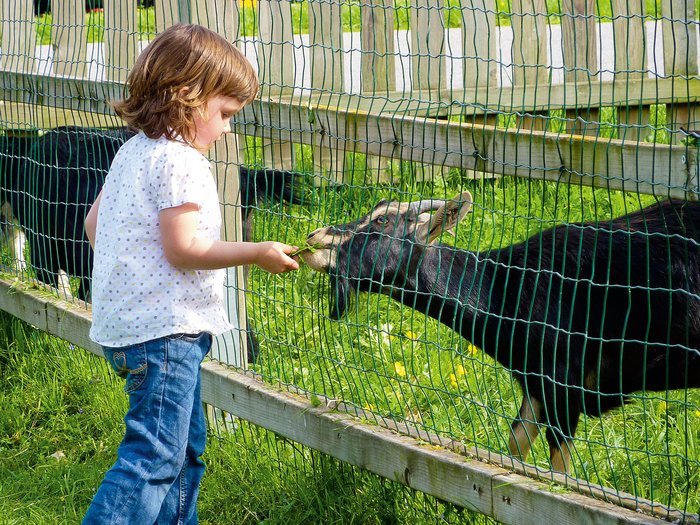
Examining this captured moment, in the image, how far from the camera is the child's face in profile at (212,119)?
298 centimetres

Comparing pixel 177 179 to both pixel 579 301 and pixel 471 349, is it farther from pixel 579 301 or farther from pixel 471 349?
pixel 471 349

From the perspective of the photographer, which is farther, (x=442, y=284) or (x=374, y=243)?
(x=442, y=284)

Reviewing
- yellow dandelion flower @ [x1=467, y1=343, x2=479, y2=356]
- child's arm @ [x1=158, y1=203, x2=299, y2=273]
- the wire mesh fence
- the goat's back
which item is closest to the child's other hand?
child's arm @ [x1=158, y1=203, x2=299, y2=273]

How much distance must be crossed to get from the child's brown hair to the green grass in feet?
5.21

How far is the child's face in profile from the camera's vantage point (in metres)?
2.98

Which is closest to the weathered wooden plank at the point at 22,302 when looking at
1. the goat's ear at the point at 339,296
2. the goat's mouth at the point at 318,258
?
the goat's ear at the point at 339,296

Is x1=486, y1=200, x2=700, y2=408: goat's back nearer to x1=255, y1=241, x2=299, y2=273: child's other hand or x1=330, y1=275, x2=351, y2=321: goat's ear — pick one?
x1=330, y1=275, x2=351, y2=321: goat's ear

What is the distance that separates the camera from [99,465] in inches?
175

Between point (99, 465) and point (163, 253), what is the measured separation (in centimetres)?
188

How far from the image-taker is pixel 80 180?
18.1 ft

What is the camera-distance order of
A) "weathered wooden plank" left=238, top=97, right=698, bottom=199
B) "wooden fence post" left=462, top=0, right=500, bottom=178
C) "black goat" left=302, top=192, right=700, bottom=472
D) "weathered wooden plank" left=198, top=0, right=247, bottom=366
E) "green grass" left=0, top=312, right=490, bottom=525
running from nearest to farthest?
1. "weathered wooden plank" left=238, top=97, right=698, bottom=199
2. "green grass" left=0, top=312, right=490, bottom=525
3. "weathered wooden plank" left=198, top=0, right=247, bottom=366
4. "black goat" left=302, top=192, right=700, bottom=472
5. "wooden fence post" left=462, top=0, right=500, bottom=178

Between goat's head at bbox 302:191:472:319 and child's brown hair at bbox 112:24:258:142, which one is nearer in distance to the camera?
child's brown hair at bbox 112:24:258:142

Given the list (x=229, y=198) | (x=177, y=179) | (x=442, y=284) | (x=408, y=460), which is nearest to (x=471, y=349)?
(x=442, y=284)

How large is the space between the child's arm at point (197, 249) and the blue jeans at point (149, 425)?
0.28 meters
